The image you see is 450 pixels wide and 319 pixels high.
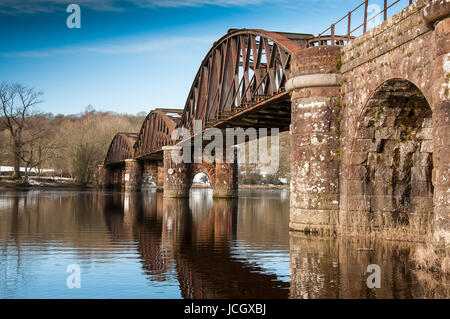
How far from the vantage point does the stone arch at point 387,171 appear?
1620 cm

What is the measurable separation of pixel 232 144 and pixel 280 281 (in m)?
36.7

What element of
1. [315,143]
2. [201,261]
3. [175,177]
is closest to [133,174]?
[175,177]

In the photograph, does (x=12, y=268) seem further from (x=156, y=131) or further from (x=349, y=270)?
(x=156, y=131)

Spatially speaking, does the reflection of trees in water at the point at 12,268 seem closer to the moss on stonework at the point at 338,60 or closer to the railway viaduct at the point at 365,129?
the railway viaduct at the point at 365,129

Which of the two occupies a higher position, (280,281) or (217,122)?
(217,122)

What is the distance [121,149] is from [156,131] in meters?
26.6

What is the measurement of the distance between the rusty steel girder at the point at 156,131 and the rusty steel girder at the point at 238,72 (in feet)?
20.3

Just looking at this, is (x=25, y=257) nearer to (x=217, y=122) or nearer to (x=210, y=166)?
(x=217, y=122)

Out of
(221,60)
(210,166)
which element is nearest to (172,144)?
(210,166)

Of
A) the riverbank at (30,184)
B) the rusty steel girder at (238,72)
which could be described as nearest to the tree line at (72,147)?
the riverbank at (30,184)

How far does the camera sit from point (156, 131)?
202 ft

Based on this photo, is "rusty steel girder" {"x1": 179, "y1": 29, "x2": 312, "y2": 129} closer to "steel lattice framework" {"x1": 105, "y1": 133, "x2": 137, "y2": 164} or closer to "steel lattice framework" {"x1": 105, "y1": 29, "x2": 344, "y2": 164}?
"steel lattice framework" {"x1": 105, "y1": 29, "x2": 344, "y2": 164}

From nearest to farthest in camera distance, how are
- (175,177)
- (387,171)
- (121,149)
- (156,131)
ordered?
(387,171)
(175,177)
(156,131)
(121,149)

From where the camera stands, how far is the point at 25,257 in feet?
42.1
